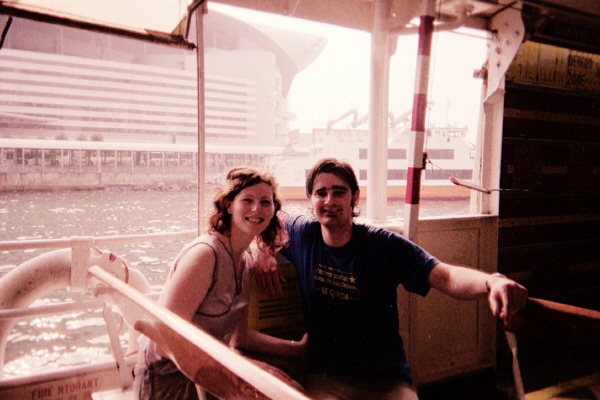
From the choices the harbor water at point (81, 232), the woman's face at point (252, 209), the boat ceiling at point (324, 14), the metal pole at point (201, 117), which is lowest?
the harbor water at point (81, 232)

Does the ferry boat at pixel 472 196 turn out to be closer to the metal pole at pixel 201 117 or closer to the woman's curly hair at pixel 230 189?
the metal pole at pixel 201 117

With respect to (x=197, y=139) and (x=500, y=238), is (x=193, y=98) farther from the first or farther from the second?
(x=500, y=238)

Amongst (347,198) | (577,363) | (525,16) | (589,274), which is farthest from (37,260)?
(589,274)

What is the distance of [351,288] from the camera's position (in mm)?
1444

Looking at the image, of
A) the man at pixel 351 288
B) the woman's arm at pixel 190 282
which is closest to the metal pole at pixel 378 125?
the man at pixel 351 288

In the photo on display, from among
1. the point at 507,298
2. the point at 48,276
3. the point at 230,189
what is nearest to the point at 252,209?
the point at 230,189

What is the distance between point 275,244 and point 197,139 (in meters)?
0.71

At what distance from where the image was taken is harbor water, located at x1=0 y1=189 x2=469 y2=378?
1198 cm

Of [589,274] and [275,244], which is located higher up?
[275,244]

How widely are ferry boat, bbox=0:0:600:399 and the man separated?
0.93 feet

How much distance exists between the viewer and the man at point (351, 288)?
1376 mm

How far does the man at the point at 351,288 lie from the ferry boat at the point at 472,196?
0.28 meters

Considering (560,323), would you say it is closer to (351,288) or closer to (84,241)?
(351,288)

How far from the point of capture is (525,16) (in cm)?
251
